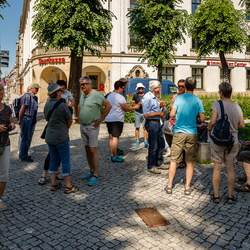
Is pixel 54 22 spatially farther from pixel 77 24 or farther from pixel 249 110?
pixel 249 110

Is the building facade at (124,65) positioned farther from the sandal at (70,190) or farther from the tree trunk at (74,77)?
the sandal at (70,190)

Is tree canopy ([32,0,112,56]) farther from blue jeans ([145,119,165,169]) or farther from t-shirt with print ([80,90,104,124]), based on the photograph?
t-shirt with print ([80,90,104,124])

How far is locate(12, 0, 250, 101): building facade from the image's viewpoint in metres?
28.1

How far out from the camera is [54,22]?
13023mm

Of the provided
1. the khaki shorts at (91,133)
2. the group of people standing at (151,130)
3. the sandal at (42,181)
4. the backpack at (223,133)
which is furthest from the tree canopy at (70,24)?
the backpack at (223,133)

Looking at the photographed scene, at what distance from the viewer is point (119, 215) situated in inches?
152

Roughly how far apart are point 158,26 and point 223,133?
13.8 meters

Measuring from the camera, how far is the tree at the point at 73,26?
507 inches

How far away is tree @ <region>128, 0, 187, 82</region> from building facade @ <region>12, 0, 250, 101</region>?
9.87 meters

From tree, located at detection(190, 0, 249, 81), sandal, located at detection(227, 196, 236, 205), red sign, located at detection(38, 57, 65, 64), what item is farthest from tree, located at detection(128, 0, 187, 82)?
sandal, located at detection(227, 196, 236, 205)

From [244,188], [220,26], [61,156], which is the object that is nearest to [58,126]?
[61,156]

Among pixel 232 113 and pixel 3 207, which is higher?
pixel 232 113

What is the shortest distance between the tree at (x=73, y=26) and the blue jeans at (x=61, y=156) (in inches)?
359

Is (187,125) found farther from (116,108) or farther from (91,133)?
(116,108)
